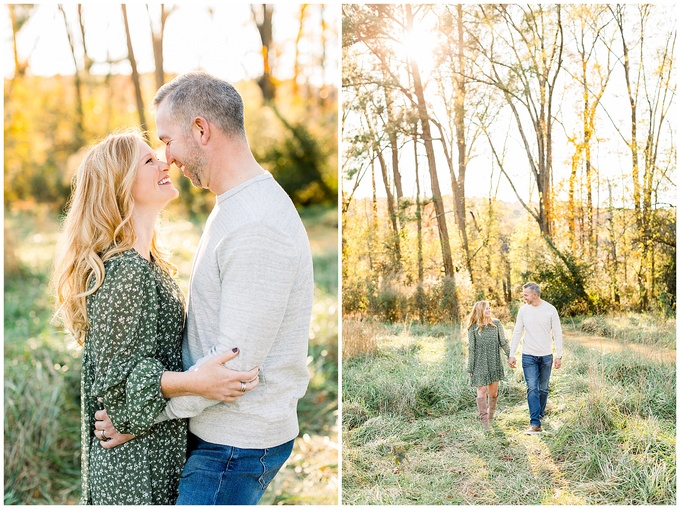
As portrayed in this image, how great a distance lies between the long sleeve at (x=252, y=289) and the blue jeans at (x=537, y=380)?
1283 millimetres

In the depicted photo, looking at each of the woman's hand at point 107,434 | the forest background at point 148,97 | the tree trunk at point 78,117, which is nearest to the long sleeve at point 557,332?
the woman's hand at point 107,434

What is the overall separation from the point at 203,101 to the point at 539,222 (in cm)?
145

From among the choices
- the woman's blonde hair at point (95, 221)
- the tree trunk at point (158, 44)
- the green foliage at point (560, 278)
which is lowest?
the green foliage at point (560, 278)

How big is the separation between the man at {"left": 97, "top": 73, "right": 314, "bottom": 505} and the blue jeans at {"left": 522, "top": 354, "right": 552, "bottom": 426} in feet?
3.65

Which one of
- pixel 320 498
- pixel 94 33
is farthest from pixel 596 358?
pixel 94 33

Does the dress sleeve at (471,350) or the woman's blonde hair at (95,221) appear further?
the dress sleeve at (471,350)

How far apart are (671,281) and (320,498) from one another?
1830mm

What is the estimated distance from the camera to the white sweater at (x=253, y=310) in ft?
4.83

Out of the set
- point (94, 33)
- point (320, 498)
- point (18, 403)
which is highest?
point (94, 33)

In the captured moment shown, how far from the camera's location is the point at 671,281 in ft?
8.05

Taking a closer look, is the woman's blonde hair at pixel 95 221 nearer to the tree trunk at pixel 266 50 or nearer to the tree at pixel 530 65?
the tree at pixel 530 65

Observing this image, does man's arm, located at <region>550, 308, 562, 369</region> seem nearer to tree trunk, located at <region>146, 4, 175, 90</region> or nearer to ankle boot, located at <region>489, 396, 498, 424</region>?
ankle boot, located at <region>489, 396, 498, 424</region>

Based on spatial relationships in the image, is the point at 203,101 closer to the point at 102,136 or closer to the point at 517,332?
the point at 517,332

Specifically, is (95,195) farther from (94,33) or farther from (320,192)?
(94,33)
